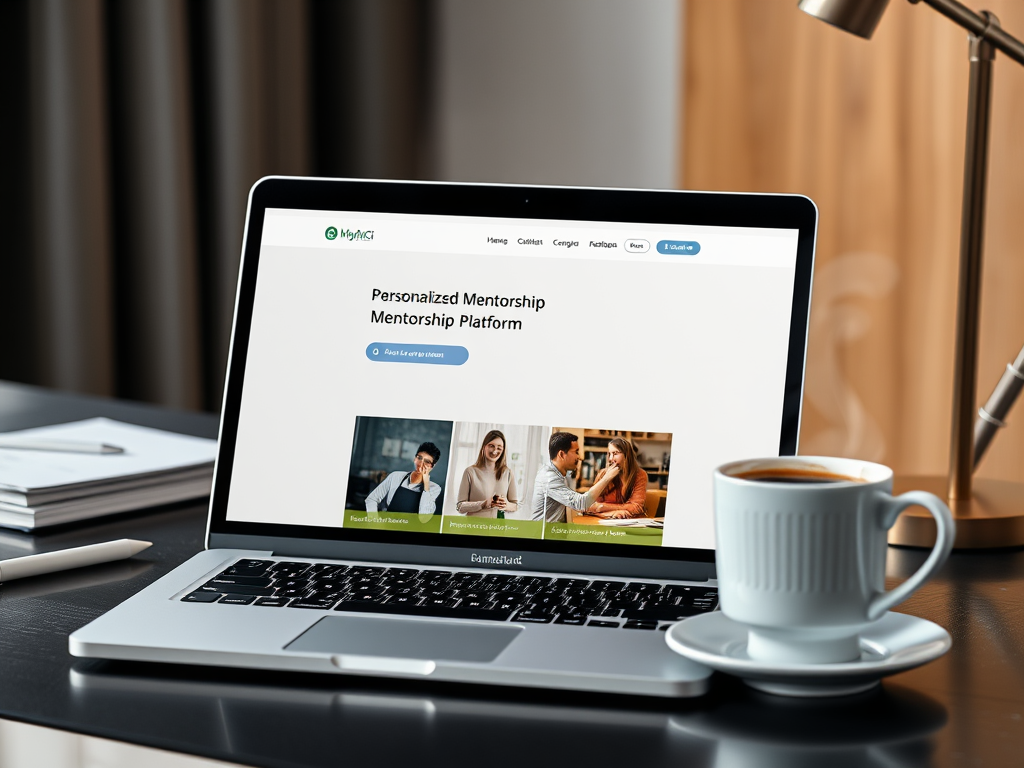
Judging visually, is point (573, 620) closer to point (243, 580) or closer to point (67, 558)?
point (243, 580)

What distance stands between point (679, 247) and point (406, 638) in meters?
0.33

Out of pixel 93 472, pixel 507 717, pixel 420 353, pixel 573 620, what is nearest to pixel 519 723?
pixel 507 717

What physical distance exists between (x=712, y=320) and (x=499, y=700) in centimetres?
32

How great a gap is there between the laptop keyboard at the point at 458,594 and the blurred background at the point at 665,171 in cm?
150

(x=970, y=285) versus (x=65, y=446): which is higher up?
(x=970, y=285)

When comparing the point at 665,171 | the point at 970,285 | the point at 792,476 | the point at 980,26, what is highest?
the point at 665,171

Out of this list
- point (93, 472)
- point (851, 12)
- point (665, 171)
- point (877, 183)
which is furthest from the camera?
point (665, 171)

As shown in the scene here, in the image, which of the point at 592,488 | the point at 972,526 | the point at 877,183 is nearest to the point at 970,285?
the point at 972,526

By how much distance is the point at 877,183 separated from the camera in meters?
2.13

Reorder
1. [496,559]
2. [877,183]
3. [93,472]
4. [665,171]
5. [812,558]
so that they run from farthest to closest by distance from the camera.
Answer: [665,171]
[877,183]
[93,472]
[496,559]
[812,558]

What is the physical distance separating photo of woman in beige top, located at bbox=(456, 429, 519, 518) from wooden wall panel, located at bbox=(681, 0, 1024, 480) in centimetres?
147

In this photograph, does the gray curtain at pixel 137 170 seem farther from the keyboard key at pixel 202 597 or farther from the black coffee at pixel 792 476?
the black coffee at pixel 792 476

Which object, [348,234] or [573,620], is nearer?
[573,620]

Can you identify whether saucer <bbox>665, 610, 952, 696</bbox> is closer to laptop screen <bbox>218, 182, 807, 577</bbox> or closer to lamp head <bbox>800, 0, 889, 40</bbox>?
laptop screen <bbox>218, 182, 807, 577</bbox>
